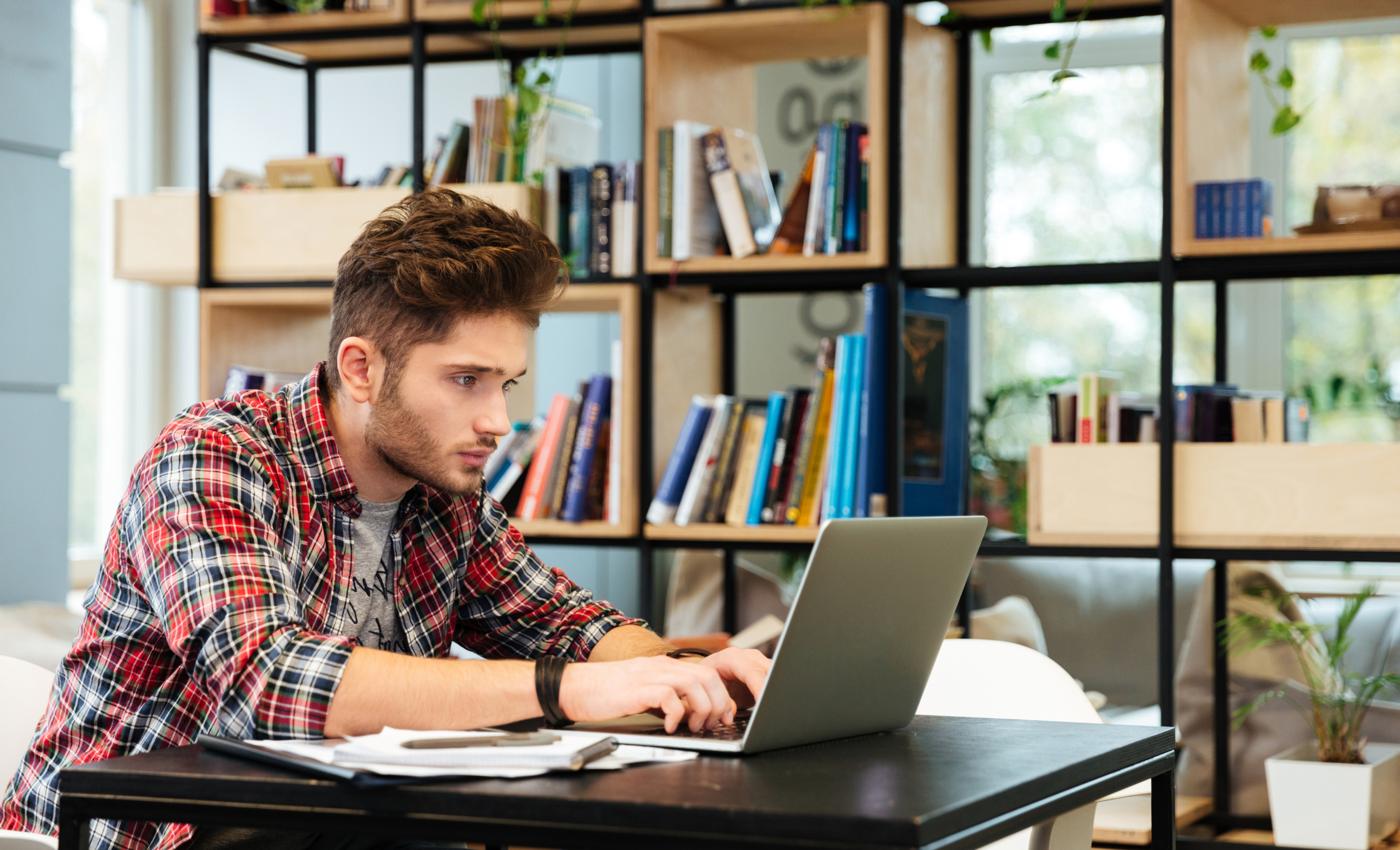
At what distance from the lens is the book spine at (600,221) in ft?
9.44

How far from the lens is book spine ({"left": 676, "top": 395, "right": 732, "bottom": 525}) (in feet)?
9.16

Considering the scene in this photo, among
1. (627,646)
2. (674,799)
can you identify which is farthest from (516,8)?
(674,799)

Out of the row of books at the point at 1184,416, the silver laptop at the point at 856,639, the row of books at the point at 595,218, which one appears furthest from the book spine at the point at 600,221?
the silver laptop at the point at 856,639

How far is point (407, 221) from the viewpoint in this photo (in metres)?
1.48

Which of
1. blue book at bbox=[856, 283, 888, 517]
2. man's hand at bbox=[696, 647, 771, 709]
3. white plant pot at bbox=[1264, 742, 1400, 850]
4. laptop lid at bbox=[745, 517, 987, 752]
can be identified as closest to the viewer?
laptop lid at bbox=[745, 517, 987, 752]

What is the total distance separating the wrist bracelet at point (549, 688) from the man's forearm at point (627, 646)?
0.33 meters

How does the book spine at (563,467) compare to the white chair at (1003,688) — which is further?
the book spine at (563,467)

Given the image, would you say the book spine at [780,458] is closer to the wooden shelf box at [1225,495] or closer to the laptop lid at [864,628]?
the wooden shelf box at [1225,495]

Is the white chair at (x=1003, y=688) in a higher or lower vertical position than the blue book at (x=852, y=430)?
lower

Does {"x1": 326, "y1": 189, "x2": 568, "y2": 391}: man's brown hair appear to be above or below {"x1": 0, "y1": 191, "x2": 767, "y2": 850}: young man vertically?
above

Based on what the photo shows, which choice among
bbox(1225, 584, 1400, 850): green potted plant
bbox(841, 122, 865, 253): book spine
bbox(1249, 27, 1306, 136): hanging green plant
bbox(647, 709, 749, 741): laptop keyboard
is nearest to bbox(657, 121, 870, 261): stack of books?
bbox(841, 122, 865, 253): book spine

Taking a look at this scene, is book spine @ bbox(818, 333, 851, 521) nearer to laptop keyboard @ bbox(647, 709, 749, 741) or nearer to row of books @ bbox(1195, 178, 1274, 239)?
row of books @ bbox(1195, 178, 1274, 239)

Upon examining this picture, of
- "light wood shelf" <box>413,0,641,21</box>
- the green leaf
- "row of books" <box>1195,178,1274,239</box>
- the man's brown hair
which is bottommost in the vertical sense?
the man's brown hair

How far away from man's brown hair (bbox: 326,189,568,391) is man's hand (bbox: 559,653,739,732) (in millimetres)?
395
